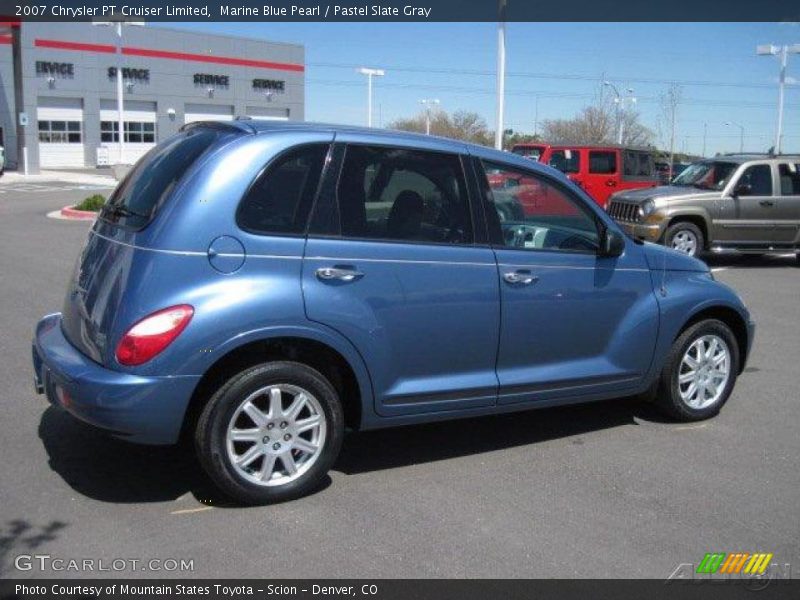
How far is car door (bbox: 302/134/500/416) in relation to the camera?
14.0 feet

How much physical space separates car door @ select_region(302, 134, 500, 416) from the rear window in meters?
0.71

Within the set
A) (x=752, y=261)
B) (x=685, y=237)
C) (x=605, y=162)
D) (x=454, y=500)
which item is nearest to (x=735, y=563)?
(x=454, y=500)

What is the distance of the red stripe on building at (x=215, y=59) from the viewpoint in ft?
183

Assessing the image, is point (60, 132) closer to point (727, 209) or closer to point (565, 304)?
point (727, 209)

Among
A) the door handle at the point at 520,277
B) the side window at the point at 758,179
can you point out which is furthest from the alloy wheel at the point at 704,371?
the side window at the point at 758,179

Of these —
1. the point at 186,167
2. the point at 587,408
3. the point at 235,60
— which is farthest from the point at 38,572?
the point at 235,60

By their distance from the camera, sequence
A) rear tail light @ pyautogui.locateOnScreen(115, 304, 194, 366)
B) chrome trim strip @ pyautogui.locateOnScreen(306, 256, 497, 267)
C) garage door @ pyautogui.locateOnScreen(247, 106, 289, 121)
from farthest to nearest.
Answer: garage door @ pyautogui.locateOnScreen(247, 106, 289, 121)
chrome trim strip @ pyautogui.locateOnScreen(306, 256, 497, 267)
rear tail light @ pyautogui.locateOnScreen(115, 304, 194, 366)

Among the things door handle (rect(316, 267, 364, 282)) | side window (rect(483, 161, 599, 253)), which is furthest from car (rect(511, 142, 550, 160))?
door handle (rect(316, 267, 364, 282))

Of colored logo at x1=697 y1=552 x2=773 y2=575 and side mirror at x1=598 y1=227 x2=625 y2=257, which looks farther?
side mirror at x1=598 y1=227 x2=625 y2=257

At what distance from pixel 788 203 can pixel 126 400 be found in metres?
13.3

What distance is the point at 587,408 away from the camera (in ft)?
20.2

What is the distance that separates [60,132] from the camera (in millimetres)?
52562

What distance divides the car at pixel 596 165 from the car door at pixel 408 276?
15222 millimetres

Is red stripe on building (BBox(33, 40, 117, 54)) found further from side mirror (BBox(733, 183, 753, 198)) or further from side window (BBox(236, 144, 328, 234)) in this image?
side window (BBox(236, 144, 328, 234))
